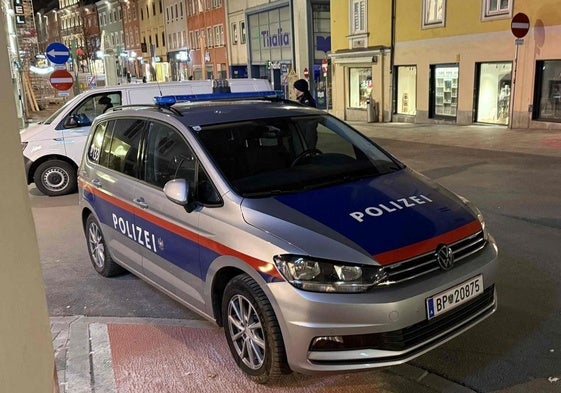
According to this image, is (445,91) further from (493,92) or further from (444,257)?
(444,257)

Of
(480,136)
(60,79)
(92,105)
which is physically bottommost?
(480,136)

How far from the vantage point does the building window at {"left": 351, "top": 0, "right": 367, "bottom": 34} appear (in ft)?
77.2

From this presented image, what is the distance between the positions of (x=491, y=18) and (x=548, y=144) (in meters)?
6.10

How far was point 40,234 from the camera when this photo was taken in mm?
7637

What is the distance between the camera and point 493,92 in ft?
58.9

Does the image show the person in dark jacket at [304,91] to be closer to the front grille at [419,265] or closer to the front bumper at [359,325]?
the front grille at [419,265]

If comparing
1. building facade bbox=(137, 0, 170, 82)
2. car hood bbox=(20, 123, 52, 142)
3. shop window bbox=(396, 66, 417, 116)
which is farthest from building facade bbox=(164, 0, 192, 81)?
car hood bbox=(20, 123, 52, 142)

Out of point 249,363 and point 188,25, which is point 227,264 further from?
point 188,25

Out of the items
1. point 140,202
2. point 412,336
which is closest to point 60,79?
point 140,202

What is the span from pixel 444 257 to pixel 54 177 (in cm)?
885

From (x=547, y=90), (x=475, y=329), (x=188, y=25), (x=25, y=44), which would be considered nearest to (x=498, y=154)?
(x=547, y=90)

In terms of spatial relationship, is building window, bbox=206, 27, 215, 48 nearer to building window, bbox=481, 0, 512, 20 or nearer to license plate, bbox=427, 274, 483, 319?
building window, bbox=481, 0, 512, 20

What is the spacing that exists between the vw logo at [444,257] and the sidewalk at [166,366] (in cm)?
81

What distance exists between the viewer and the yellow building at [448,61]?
16109 mm
